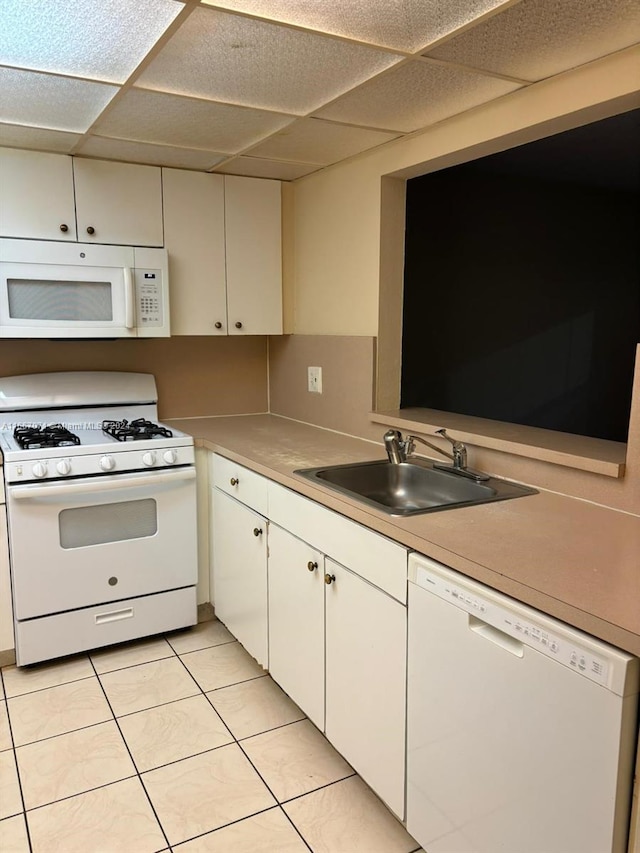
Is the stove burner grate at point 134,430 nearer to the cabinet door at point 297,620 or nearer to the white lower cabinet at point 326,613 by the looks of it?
the white lower cabinet at point 326,613

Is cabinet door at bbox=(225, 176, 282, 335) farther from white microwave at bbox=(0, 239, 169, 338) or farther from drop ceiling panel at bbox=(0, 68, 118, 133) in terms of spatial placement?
drop ceiling panel at bbox=(0, 68, 118, 133)

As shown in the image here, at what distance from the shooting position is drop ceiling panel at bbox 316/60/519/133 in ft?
5.89

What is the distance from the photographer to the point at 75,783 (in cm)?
193

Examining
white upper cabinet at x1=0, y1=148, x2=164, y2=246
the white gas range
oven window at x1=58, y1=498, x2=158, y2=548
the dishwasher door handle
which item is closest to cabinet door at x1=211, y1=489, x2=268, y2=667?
the white gas range

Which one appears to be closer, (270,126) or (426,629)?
(426,629)

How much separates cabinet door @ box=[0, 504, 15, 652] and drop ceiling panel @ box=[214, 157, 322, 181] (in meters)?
1.71

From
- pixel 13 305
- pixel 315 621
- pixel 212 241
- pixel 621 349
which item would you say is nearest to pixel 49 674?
pixel 315 621

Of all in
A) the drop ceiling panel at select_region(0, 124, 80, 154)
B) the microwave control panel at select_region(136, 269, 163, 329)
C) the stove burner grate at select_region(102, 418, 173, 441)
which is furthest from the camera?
the microwave control panel at select_region(136, 269, 163, 329)

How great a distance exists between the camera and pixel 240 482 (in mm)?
2502

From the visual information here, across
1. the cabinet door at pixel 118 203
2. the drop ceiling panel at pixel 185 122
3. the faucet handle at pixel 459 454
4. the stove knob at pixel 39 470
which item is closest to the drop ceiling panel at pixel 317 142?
the drop ceiling panel at pixel 185 122

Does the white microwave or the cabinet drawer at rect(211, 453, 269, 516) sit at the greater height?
the white microwave

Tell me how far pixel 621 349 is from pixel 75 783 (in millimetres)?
3865

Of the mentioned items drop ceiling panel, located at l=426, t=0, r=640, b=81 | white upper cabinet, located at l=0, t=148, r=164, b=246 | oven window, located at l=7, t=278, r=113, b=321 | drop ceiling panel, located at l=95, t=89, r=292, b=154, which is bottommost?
oven window, located at l=7, t=278, r=113, b=321

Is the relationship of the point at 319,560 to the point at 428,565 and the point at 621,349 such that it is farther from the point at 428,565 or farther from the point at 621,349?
the point at 621,349
